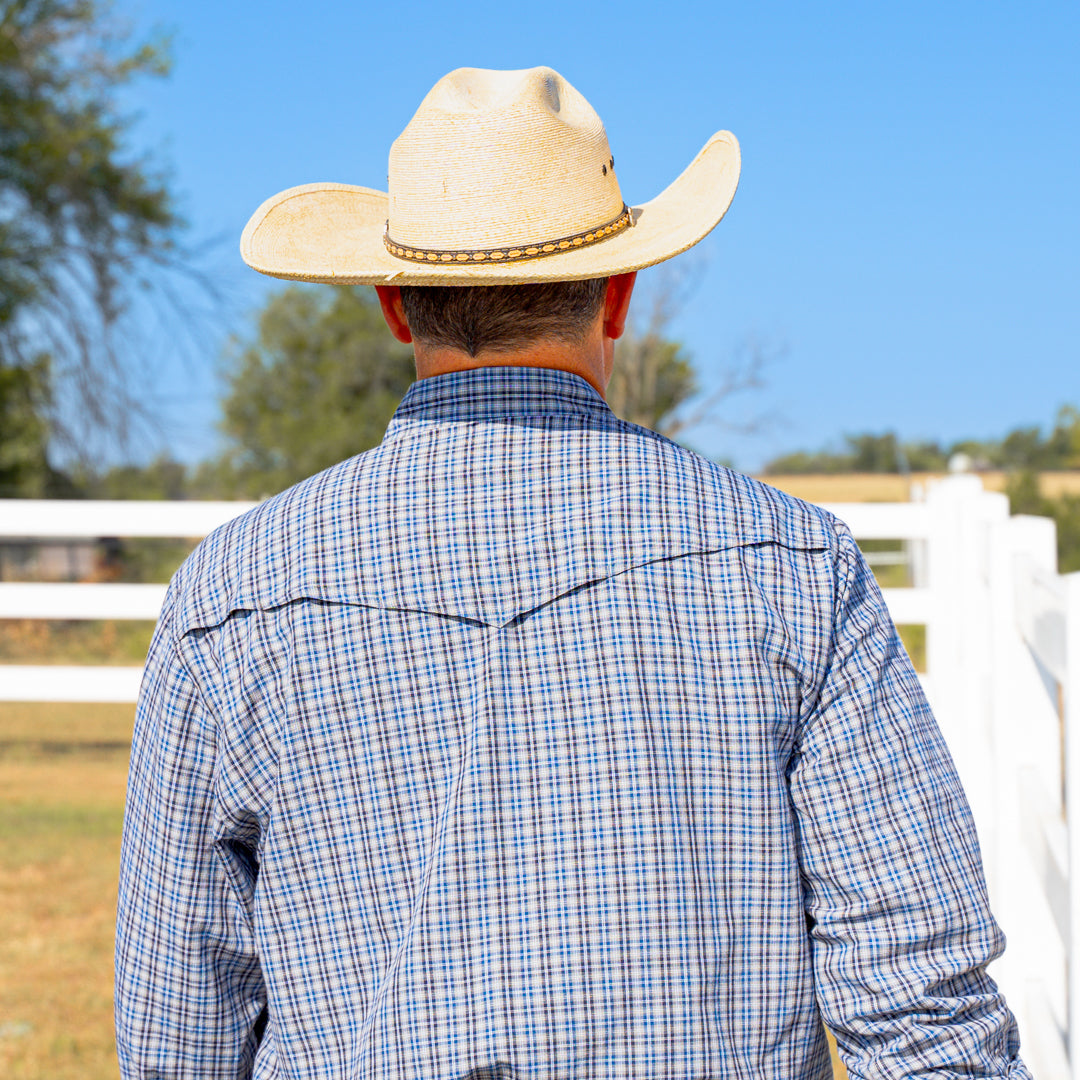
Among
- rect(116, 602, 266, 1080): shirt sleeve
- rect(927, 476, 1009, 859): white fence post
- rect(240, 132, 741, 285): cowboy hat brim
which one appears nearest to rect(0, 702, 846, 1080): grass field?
rect(927, 476, 1009, 859): white fence post

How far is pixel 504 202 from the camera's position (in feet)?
4.17

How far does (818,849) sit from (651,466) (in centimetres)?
40

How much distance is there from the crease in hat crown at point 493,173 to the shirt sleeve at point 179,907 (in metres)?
0.53

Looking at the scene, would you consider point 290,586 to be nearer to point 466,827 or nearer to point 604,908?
point 466,827

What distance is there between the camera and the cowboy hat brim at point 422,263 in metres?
1.19

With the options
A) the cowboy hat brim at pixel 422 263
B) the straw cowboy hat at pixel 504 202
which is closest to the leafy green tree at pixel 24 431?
the cowboy hat brim at pixel 422 263

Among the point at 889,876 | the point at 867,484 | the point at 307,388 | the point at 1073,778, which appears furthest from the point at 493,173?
the point at 867,484

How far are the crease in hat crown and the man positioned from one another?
8cm

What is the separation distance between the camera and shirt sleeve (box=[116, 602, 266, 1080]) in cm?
118

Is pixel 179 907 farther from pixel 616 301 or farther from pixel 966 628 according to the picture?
pixel 966 628

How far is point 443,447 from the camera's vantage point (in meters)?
1.16

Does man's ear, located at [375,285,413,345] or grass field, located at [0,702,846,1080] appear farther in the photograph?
grass field, located at [0,702,846,1080]

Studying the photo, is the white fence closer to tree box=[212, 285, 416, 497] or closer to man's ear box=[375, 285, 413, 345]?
man's ear box=[375, 285, 413, 345]

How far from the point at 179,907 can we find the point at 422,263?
714 mm
